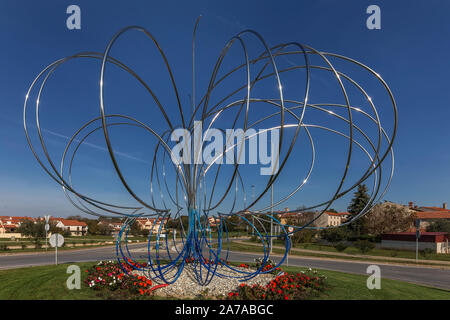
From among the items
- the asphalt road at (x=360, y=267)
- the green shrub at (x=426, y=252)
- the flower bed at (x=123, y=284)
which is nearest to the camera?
the flower bed at (x=123, y=284)

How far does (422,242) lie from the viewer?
116 ft

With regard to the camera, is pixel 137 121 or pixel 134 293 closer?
pixel 134 293

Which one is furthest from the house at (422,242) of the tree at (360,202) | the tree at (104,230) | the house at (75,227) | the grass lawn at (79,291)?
the house at (75,227)

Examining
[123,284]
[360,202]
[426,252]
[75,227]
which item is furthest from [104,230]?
[123,284]

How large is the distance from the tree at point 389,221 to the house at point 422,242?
865 centimetres

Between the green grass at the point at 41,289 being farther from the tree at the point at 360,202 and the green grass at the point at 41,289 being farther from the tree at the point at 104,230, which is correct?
the tree at the point at 104,230

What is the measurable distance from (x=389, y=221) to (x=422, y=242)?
11547mm

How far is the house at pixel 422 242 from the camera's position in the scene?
34.6 meters

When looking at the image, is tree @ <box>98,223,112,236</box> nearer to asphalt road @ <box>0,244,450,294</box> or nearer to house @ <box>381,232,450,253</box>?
asphalt road @ <box>0,244,450,294</box>

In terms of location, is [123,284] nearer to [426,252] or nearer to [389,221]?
[426,252]
